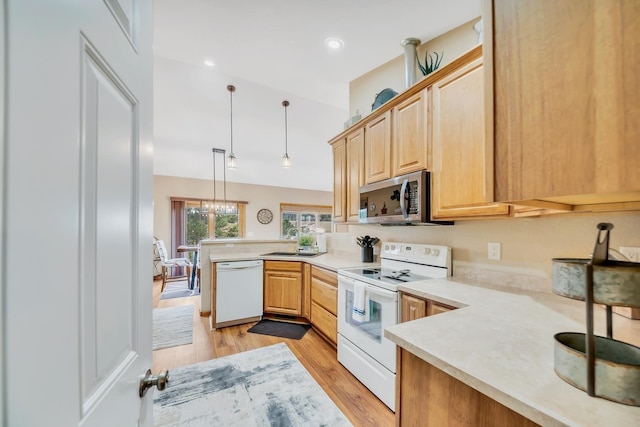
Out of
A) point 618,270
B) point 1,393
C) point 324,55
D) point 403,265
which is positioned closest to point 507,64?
point 618,270

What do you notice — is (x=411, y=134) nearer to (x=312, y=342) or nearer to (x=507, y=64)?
(x=507, y=64)

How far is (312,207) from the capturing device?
8477 mm

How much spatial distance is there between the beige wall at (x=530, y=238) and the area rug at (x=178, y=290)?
15.0ft

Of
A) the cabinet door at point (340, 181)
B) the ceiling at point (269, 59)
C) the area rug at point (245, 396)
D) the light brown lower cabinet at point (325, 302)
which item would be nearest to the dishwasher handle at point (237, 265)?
the light brown lower cabinet at point (325, 302)

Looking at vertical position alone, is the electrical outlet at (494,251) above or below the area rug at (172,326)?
above

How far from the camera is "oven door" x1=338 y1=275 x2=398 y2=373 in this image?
1.76m

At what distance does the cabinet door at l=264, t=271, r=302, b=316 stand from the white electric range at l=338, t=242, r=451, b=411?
1003mm

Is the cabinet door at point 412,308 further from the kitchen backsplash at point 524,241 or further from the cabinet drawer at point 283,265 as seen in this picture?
the cabinet drawer at point 283,265

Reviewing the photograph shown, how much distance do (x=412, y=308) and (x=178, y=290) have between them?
5.07m

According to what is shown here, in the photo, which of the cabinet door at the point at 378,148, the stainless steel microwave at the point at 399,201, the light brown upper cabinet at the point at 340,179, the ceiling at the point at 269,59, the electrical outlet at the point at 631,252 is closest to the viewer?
the electrical outlet at the point at 631,252

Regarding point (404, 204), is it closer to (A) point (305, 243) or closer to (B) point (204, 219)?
(A) point (305, 243)

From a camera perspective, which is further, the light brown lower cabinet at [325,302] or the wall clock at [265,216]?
the wall clock at [265,216]

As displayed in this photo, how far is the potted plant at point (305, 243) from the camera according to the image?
12.9 feet

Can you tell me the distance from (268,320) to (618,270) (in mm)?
3446
